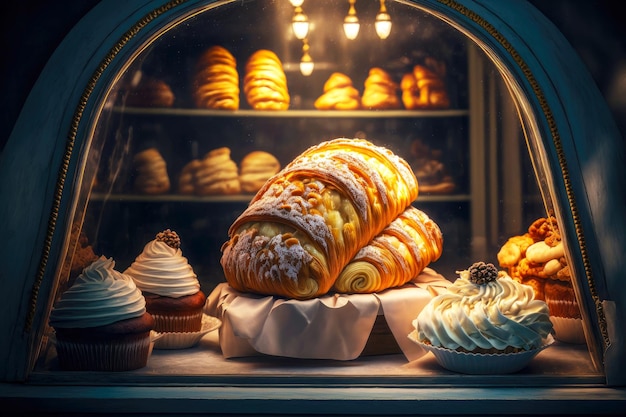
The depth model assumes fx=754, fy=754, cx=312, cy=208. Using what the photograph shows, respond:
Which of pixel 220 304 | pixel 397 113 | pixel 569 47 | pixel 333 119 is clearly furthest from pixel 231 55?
pixel 569 47

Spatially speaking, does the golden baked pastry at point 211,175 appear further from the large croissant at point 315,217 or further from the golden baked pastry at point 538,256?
the golden baked pastry at point 538,256

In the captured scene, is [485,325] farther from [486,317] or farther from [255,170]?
[255,170]

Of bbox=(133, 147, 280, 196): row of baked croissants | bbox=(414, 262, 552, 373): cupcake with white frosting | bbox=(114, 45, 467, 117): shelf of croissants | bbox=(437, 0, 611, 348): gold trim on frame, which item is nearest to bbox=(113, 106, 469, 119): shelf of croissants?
bbox=(114, 45, 467, 117): shelf of croissants

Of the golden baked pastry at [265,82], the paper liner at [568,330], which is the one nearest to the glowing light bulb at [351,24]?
the golden baked pastry at [265,82]

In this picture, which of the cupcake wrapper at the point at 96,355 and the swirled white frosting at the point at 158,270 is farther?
the swirled white frosting at the point at 158,270

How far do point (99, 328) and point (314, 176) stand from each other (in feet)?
2.54

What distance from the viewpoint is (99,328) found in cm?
212

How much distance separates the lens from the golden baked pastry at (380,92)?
2.32 metres

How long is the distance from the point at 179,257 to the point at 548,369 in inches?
45.0

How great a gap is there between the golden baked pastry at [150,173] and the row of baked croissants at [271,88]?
16cm

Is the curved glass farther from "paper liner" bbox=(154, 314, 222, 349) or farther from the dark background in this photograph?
the dark background

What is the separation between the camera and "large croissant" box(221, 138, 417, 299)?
2201mm

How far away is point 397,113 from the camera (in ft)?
7.79

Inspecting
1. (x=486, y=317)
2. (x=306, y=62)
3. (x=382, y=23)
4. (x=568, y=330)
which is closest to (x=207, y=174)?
(x=306, y=62)
